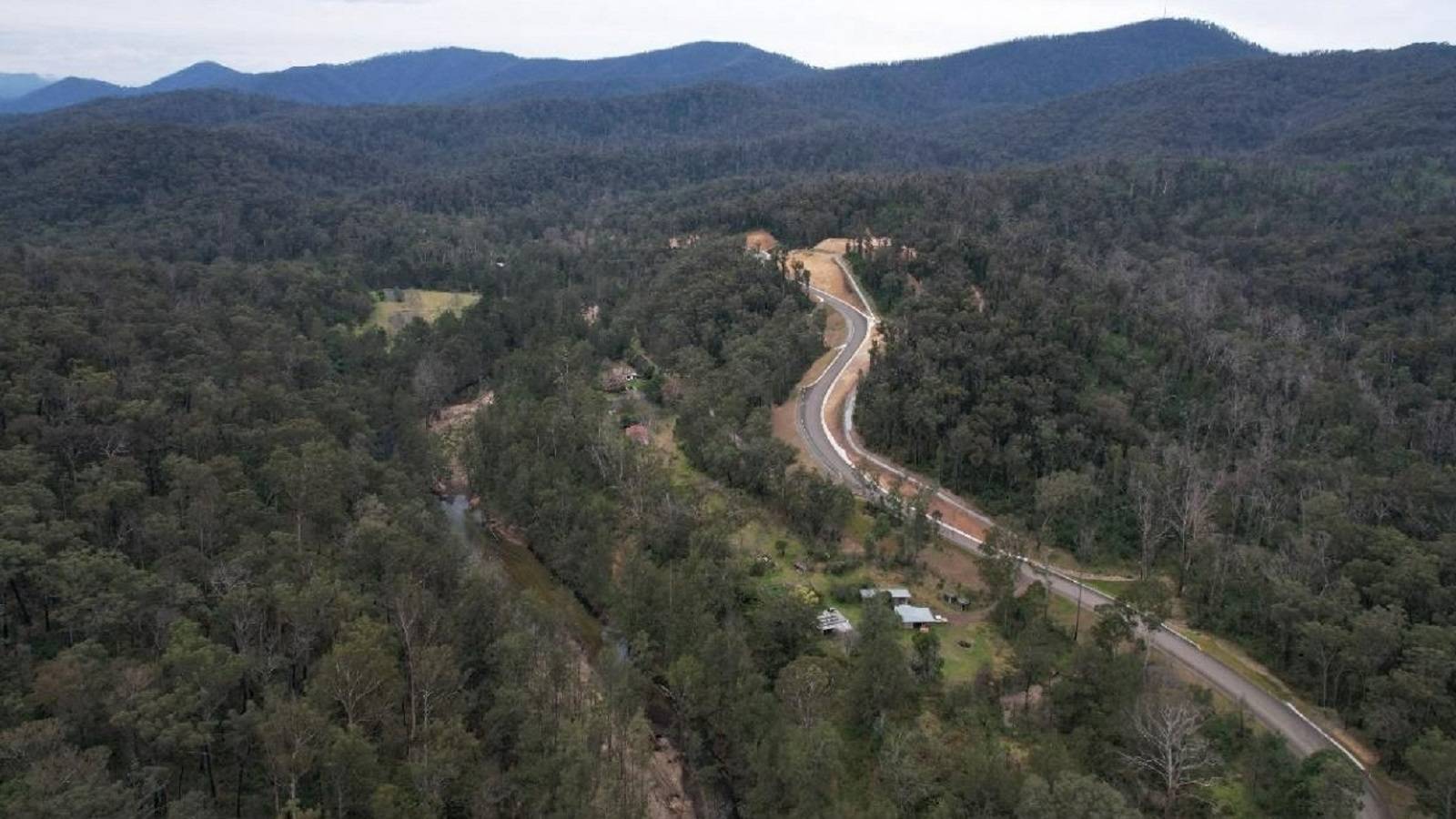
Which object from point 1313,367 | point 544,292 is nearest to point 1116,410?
point 1313,367

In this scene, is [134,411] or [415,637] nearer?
[415,637]

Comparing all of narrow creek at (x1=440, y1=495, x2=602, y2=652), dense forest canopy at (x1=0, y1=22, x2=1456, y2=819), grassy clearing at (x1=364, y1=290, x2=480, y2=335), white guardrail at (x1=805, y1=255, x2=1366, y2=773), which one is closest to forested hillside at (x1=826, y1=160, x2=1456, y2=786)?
dense forest canopy at (x1=0, y1=22, x2=1456, y2=819)

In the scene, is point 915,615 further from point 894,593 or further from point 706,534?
point 706,534

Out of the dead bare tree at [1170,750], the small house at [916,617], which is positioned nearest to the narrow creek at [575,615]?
the small house at [916,617]

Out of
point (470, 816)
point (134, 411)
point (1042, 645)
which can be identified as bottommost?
point (470, 816)

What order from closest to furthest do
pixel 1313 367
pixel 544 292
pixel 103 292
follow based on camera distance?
pixel 103 292
pixel 1313 367
pixel 544 292

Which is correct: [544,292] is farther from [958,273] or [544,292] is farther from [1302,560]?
[1302,560]

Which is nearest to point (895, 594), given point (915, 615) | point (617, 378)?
point (915, 615)

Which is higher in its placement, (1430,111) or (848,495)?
(1430,111)
